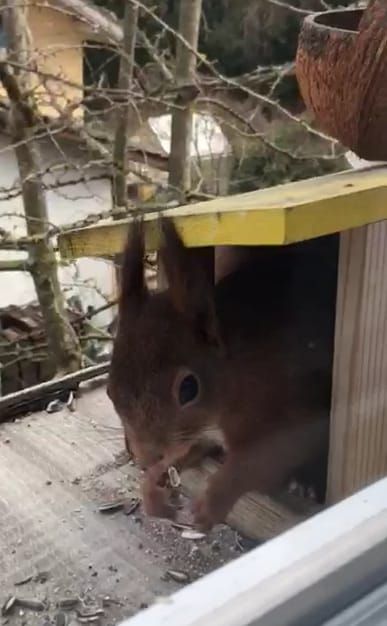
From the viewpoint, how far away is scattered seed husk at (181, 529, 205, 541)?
0.66 m

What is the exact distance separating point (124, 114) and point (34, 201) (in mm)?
187

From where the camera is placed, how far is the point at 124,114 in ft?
4.59

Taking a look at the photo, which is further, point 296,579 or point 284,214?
point 284,214

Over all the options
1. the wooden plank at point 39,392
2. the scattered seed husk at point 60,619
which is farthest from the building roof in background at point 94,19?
the scattered seed husk at point 60,619

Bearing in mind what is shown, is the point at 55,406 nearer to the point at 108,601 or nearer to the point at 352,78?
the point at 108,601

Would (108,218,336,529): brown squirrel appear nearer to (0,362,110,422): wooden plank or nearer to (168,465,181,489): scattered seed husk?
(168,465,181,489): scattered seed husk

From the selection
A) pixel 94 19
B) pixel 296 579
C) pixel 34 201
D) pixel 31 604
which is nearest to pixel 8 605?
pixel 31 604

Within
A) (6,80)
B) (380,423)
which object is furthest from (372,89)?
(6,80)

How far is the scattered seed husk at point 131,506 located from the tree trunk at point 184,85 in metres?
0.74

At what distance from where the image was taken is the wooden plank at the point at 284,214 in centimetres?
50

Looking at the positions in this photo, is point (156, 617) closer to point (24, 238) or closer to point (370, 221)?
point (370, 221)

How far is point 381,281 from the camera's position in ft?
2.04

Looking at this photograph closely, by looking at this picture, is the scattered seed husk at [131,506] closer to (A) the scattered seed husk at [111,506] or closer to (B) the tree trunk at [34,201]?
(A) the scattered seed husk at [111,506]

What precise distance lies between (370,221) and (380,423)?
0.54 feet
